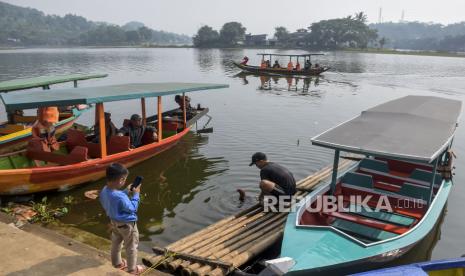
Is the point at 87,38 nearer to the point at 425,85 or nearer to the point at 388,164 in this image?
the point at 425,85

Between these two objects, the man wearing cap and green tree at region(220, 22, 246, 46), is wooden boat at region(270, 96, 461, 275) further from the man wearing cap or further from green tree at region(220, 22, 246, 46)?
green tree at region(220, 22, 246, 46)

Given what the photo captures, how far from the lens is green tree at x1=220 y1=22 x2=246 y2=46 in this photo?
129375 millimetres

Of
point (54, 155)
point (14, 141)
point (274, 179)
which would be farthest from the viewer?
point (14, 141)

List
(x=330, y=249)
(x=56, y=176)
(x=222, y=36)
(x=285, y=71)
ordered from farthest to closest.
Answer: (x=222, y=36), (x=285, y=71), (x=56, y=176), (x=330, y=249)

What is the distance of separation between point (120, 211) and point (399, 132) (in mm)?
5298

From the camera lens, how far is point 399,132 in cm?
733

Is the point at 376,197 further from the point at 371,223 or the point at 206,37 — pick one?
the point at 206,37

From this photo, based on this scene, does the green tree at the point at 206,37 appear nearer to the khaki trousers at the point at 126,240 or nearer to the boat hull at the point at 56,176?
the boat hull at the point at 56,176

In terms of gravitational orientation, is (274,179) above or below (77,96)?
below

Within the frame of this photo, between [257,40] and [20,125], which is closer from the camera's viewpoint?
[20,125]

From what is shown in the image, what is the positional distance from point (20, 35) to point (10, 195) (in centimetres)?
20585

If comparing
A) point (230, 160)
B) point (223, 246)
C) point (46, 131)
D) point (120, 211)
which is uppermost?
point (120, 211)

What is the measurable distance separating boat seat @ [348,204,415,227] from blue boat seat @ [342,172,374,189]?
2.16ft

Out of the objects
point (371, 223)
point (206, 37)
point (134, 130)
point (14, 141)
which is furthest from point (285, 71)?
point (206, 37)
